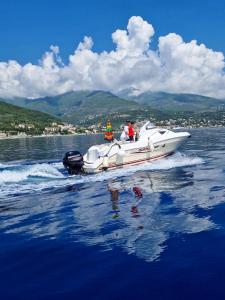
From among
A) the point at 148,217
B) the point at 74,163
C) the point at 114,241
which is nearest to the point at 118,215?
the point at 148,217

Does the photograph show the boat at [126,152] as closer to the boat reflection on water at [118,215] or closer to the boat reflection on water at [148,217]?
the boat reflection on water at [118,215]

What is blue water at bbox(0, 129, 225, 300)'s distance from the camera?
7625 mm

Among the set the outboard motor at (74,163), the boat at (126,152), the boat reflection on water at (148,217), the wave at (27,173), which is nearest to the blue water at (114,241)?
the boat reflection on water at (148,217)

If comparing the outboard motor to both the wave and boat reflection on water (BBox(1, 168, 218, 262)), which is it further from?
boat reflection on water (BBox(1, 168, 218, 262))

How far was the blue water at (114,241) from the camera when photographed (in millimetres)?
7625

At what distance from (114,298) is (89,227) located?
4.66m

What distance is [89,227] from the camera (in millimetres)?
11727

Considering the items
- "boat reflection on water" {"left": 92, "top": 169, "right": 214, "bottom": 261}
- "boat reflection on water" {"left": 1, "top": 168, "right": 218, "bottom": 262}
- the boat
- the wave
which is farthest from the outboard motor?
"boat reflection on water" {"left": 92, "top": 169, "right": 214, "bottom": 261}

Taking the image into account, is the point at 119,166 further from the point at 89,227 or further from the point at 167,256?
the point at 167,256

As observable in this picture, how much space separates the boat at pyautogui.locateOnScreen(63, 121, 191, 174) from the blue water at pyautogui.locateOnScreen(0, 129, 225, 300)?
447 cm

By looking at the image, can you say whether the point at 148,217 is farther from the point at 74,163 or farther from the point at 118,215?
the point at 74,163

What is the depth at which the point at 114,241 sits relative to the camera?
1021 cm

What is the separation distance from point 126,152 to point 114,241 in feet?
50.5

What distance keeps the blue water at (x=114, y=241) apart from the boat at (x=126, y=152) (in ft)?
14.7
